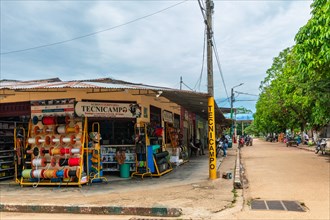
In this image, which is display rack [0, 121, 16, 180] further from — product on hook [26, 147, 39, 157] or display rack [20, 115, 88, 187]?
product on hook [26, 147, 39, 157]

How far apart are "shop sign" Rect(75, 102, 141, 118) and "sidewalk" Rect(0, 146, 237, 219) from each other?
2.15 meters

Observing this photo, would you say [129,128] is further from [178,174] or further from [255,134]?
[255,134]

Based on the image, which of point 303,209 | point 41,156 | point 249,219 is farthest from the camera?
point 41,156

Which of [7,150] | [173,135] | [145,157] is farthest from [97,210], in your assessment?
[173,135]

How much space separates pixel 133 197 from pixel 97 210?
51.1 inches

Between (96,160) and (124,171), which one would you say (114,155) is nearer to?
(124,171)

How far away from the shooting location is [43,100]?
10953 millimetres

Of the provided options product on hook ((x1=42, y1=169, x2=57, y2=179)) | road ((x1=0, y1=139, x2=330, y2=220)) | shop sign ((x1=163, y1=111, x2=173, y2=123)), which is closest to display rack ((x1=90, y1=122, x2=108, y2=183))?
product on hook ((x1=42, y1=169, x2=57, y2=179))

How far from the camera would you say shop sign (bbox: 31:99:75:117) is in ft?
34.9

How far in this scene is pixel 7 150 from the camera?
39.2ft

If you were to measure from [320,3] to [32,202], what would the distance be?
9486 mm

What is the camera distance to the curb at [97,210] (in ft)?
22.4

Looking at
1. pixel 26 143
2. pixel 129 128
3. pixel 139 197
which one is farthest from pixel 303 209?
pixel 26 143

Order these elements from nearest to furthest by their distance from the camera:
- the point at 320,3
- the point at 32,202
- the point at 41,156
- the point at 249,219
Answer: the point at 249,219 → the point at 32,202 → the point at 320,3 → the point at 41,156
